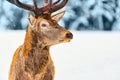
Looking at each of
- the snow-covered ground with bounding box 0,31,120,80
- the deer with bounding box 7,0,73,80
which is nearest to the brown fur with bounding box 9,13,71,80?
the deer with bounding box 7,0,73,80

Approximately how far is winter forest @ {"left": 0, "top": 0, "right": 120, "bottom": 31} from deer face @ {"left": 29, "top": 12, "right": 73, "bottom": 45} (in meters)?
0.22

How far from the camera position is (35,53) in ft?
3.08

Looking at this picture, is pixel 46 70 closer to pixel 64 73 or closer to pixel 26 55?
pixel 26 55

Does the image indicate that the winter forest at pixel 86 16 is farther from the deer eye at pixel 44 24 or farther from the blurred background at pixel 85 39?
the deer eye at pixel 44 24

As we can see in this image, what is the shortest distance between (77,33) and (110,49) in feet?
0.41

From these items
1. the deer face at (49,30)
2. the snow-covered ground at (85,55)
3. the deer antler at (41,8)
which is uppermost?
the deer antler at (41,8)

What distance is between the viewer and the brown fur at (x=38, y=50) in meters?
0.90

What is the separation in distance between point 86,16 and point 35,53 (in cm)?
30

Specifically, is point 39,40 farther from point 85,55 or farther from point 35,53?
point 85,55

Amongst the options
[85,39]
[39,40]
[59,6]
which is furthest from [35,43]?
[85,39]

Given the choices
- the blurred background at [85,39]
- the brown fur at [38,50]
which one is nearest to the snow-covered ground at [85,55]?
the blurred background at [85,39]

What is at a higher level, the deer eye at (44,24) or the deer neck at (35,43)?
the deer eye at (44,24)

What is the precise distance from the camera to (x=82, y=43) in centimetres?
117

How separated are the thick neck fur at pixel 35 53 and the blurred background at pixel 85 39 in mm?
176
